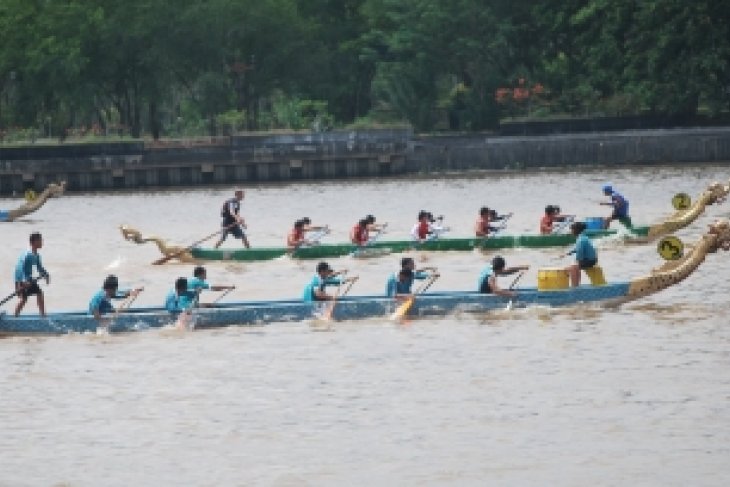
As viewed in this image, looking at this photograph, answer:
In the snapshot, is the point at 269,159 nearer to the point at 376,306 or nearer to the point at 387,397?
the point at 376,306

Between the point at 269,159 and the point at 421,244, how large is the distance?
141 ft

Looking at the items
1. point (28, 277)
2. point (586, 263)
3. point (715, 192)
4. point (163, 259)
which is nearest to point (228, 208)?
point (163, 259)

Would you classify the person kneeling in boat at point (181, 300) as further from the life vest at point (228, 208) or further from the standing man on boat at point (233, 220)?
the life vest at point (228, 208)

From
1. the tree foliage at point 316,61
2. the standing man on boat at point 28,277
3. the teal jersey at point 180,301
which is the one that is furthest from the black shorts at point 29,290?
the tree foliage at point 316,61

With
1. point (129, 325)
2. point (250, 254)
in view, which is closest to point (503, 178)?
point (250, 254)

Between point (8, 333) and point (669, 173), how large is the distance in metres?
50.5

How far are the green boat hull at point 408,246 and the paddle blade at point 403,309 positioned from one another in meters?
13.8

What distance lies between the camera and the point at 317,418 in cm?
3094

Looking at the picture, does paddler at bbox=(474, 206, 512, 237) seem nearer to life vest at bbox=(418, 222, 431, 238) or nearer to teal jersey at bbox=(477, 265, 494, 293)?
life vest at bbox=(418, 222, 431, 238)

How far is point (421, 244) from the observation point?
53.4m

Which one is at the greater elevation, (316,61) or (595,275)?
(316,61)

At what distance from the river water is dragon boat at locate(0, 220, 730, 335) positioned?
34 centimetres

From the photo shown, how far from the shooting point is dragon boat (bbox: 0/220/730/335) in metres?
38.5

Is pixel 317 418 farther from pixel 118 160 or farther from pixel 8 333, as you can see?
pixel 118 160
